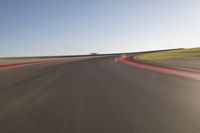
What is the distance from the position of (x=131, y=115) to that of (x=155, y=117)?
0.44m

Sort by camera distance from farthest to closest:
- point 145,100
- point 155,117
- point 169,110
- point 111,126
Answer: point 145,100
point 169,110
point 155,117
point 111,126

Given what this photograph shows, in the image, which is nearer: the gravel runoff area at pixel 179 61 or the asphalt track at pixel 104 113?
the asphalt track at pixel 104 113

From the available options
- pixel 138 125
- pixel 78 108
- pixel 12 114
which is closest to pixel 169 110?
pixel 138 125

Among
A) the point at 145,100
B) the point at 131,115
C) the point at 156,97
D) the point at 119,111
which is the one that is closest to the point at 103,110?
the point at 119,111

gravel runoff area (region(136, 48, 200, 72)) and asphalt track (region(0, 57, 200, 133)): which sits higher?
asphalt track (region(0, 57, 200, 133))

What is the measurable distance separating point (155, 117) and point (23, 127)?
229 centimetres

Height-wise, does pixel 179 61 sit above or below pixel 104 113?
below

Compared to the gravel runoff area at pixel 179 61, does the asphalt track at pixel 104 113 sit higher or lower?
higher

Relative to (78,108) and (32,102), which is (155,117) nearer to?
(78,108)

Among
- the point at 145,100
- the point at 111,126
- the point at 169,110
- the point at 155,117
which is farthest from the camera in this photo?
the point at 145,100

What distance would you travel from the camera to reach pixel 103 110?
4168 millimetres

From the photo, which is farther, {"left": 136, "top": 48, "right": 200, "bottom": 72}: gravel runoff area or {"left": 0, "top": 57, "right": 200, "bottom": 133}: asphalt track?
{"left": 136, "top": 48, "right": 200, "bottom": 72}: gravel runoff area

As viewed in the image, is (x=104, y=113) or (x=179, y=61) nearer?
(x=104, y=113)

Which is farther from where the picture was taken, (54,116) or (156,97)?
(156,97)
